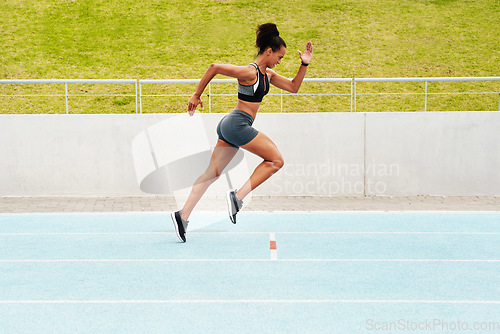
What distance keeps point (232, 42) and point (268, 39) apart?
77.7 feet

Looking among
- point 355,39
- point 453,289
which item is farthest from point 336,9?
point 453,289

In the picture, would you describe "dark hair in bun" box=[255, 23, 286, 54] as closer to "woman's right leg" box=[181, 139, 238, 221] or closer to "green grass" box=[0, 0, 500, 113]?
"woman's right leg" box=[181, 139, 238, 221]

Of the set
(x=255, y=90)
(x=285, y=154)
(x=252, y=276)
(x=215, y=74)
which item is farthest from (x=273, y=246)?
(x=285, y=154)

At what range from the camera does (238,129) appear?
6.12 meters

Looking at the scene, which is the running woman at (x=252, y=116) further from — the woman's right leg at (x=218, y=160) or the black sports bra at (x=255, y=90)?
the woman's right leg at (x=218, y=160)

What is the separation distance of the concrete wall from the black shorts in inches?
211

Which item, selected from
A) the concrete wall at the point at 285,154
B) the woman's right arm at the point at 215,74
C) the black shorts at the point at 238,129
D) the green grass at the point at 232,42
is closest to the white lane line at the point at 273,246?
the black shorts at the point at 238,129

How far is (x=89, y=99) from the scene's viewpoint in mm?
24078

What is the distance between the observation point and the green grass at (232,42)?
2430 cm

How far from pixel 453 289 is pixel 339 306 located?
113 centimetres

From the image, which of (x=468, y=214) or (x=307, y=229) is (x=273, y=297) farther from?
(x=468, y=214)


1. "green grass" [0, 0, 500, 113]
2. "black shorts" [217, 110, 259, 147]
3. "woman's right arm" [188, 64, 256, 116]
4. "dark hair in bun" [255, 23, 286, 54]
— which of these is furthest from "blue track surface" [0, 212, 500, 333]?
"green grass" [0, 0, 500, 113]

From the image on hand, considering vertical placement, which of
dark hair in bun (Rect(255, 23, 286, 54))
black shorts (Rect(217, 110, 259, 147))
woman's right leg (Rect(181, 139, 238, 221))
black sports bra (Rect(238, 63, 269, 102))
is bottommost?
woman's right leg (Rect(181, 139, 238, 221))

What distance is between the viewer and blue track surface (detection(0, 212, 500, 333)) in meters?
4.23
